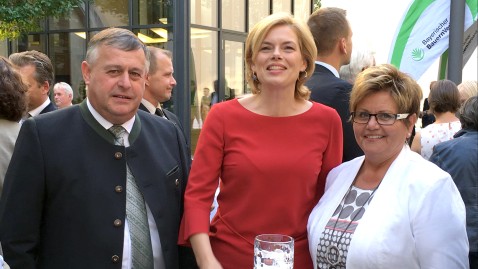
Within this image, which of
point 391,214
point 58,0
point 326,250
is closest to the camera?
point 391,214

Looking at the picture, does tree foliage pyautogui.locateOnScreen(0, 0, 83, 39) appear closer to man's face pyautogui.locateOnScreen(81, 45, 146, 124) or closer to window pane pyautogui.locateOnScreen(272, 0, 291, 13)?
window pane pyautogui.locateOnScreen(272, 0, 291, 13)

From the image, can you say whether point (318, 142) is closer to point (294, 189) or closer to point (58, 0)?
point (294, 189)

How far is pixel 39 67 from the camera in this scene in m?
4.66

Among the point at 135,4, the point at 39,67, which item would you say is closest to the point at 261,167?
the point at 39,67

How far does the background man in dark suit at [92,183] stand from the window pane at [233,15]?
12171 mm

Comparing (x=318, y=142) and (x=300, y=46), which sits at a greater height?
(x=300, y=46)

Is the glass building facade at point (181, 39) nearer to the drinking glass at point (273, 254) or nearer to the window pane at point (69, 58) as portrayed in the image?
the window pane at point (69, 58)

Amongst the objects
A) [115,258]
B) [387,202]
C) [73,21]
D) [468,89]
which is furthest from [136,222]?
[73,21]

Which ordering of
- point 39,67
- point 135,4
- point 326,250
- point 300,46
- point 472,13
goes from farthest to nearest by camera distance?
point 135,4
point 39,67
point 472,13
point 300,46
point 326,250

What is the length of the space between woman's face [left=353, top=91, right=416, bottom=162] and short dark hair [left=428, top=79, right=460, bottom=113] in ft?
10.0

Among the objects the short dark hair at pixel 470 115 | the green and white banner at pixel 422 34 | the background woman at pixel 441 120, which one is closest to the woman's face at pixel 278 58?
the short dark hair at pixel 470 115

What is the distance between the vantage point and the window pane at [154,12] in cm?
1243

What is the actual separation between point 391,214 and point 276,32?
905 mm

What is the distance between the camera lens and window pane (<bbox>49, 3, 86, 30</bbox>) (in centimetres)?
1366
